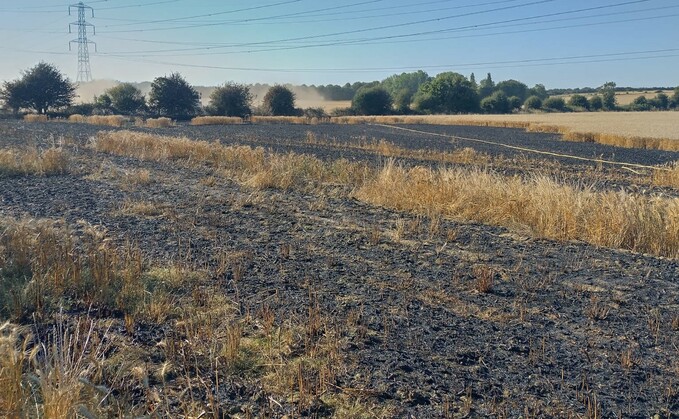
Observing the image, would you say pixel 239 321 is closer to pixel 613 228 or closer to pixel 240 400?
pixel 240 400

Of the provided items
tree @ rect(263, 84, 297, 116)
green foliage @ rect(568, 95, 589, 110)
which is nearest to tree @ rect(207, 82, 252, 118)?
tree @ rect(263, 84, 297, 116)

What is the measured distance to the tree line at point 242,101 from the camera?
55562mm

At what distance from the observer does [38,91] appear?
55.2 meters

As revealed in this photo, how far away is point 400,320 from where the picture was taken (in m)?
4.44

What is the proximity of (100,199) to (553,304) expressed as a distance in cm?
784

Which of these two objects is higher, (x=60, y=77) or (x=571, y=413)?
(x=60, y=77)

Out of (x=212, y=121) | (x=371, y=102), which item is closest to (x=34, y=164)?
(x=212, y=121)

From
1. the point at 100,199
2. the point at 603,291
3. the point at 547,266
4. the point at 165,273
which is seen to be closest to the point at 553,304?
the point at 603,291

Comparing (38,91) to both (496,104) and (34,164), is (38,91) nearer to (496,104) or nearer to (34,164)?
(34,164)

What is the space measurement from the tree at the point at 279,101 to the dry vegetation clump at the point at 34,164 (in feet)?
167

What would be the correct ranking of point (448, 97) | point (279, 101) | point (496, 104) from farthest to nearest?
point (496, 104)
point (448, 97)
point (279, 101)

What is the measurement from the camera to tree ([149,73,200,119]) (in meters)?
57.6

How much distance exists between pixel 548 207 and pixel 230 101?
54.1 m

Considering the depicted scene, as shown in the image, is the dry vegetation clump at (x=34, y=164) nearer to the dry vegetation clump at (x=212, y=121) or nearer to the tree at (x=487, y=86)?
the dry vegetation clump at (x=212, y=121)
